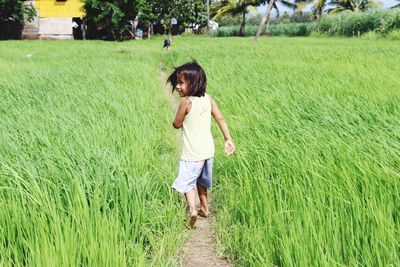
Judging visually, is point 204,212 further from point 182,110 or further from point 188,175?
point 182,110

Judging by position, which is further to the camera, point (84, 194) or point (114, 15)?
point (114, 15)

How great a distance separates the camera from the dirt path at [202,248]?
A: 217 centimetres

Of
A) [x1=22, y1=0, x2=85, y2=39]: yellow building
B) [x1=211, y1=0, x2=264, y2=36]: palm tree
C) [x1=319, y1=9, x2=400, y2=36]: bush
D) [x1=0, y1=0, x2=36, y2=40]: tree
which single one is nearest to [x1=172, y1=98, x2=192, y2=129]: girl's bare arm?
[x1=319, y1=9, x2=400, y2=36]: bush

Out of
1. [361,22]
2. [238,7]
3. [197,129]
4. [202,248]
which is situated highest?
[238,7]

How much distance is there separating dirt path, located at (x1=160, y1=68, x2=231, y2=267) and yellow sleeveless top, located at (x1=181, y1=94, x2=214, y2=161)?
40 cm

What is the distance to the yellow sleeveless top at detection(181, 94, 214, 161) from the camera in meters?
2.58

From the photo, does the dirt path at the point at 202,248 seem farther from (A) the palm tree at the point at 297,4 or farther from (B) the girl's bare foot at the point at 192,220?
(A) the palm tree at the point at 297,4

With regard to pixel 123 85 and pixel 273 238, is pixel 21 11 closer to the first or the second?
pixel 123 85

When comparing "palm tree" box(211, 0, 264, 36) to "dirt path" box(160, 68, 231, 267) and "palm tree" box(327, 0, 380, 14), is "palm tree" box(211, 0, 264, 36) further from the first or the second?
"dirt path" box(160, 68, 231, 267)

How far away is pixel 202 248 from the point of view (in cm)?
232

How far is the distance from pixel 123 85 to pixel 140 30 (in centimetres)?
2592

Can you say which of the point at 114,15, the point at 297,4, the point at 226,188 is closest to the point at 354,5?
the point at 297,4

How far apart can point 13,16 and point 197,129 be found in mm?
27367

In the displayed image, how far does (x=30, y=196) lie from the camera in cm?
208
